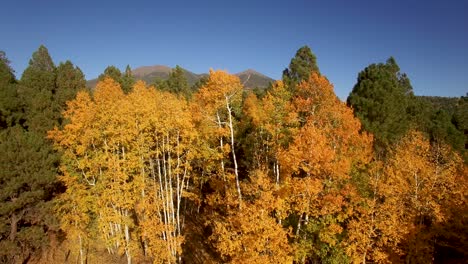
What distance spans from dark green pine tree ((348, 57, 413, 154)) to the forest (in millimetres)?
909

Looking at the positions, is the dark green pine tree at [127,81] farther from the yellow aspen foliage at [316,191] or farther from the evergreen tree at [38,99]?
the yellow aspen foliage at [316,191]

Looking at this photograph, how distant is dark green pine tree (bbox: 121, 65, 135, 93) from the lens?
4861 centimetres

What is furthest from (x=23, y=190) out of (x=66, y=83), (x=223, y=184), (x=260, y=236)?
(x=260, y=236)

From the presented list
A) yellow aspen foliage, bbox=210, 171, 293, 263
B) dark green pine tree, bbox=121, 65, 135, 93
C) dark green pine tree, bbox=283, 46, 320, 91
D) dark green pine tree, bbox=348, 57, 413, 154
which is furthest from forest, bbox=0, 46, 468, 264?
dark green pine tree, bbox=121, 65, 135, 93

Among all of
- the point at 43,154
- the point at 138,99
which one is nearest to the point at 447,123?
the point at 138,99

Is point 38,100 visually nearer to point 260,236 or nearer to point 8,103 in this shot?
point 8,103

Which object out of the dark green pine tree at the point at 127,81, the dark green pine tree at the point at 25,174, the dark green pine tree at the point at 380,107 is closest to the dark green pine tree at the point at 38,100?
the dark green pine tree at the point at 25,174

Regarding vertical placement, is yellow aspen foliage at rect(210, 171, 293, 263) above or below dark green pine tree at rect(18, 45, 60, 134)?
below

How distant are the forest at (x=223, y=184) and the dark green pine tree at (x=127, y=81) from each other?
1853 centimetres

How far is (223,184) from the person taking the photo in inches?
1017

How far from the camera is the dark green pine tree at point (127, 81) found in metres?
48.6

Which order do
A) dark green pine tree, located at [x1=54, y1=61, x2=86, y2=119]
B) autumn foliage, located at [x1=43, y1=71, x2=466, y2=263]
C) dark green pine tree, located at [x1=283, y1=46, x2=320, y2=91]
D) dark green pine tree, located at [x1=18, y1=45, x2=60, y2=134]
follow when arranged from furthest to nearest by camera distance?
1. dark green pine tree, located at [x1=283, y1=46, x2=320, y2=91]
2. dark green pine tree, located at [x1=54, y1=61, x2=86, y2=119]
3. dark green pine tree, located at [x1=18, y1=45, x2=60, y2=134]
4. autumn foliage, located at [x1=43, y1=71, x2=466, y2=263]

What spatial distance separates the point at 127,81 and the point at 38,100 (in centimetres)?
Answer: 2538

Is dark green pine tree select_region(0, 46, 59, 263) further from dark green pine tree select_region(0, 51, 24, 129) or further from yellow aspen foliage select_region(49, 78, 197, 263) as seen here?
yellow aspen foliage select_region(49, 78, 197, 263)
